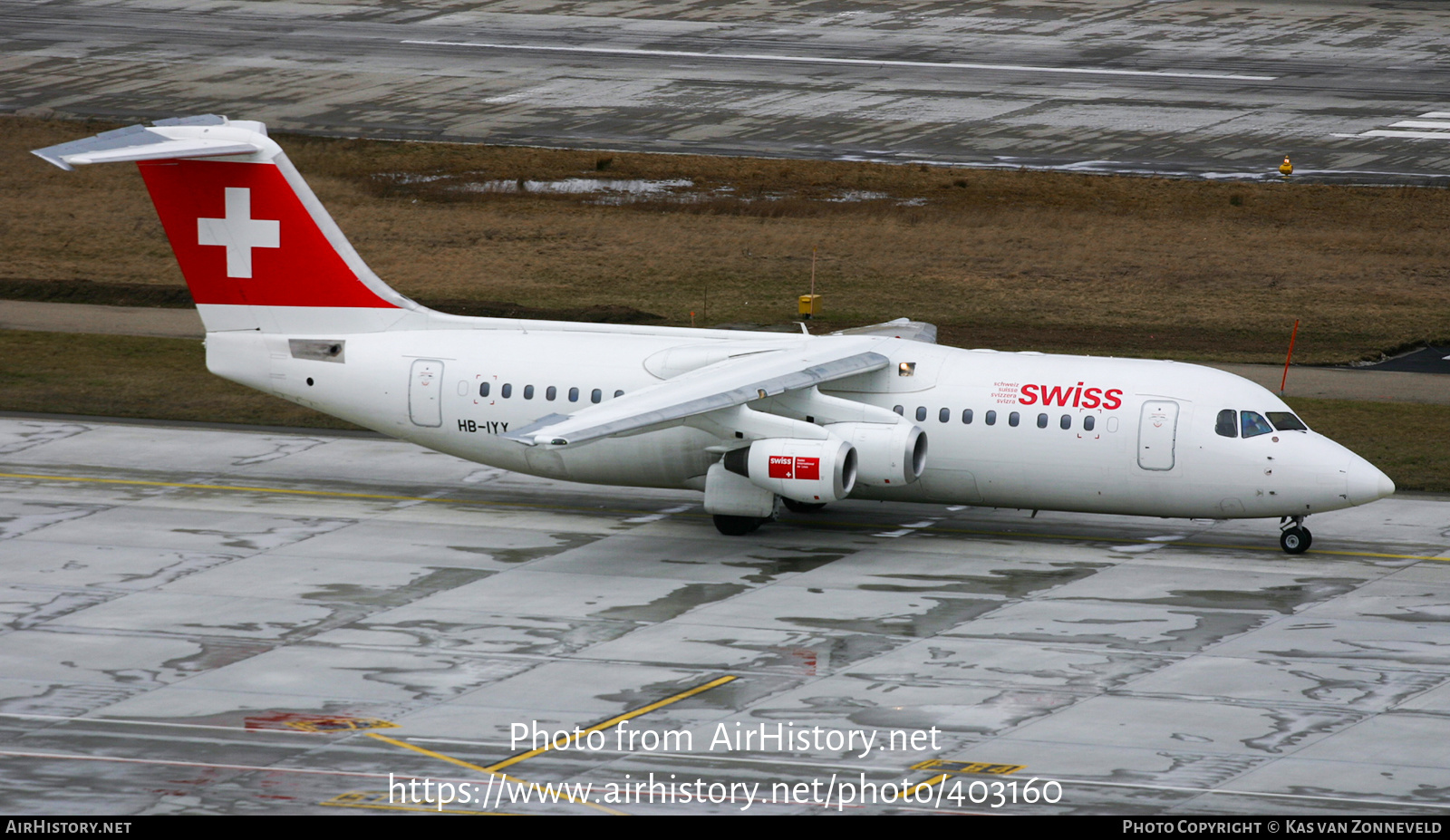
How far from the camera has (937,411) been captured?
2942cm

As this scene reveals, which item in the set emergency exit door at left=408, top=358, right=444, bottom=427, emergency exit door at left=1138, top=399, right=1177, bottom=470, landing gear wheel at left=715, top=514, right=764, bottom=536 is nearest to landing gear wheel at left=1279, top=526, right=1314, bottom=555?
emergency exit door at left=1138, top=399, right=1177, bottom=470

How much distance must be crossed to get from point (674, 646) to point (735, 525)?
18.6 feet

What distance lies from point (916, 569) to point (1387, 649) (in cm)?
703

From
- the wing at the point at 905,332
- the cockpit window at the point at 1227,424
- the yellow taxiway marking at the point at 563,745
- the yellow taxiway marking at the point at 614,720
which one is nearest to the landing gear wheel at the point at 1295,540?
the cockpit window at the point at 1227,424

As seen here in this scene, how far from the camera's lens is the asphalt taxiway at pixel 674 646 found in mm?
20016

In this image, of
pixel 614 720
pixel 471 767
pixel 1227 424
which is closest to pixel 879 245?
pixel 1227 424

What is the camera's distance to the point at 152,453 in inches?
1372

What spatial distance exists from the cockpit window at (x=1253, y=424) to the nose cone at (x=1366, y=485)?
1.40 m

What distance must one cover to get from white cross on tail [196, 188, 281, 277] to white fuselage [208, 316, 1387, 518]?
1.29 metres

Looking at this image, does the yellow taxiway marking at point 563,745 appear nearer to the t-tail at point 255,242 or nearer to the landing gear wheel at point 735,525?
the landing gear wheel at point 735,525

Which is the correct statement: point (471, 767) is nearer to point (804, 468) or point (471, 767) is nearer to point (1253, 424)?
point (804, 468)

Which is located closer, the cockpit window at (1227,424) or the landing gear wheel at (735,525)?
the cockpit window at (1227,424)

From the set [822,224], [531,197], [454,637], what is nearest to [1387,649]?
[454,637]

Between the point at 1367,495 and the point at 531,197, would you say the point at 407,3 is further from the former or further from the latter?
the point at 1367,495
